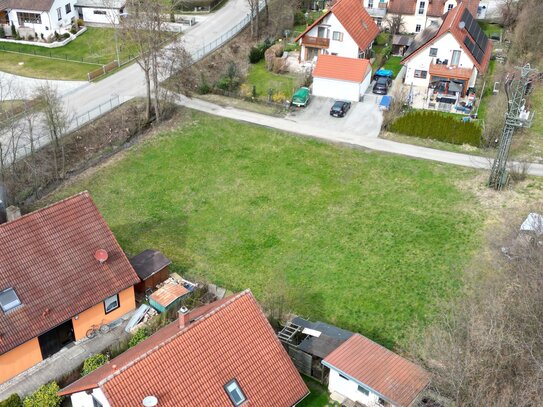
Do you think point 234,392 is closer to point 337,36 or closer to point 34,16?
point 337,36

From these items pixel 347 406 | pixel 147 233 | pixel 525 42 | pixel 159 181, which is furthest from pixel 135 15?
pixel 525 42

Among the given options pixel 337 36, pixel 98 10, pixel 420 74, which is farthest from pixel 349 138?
pixel 98 10

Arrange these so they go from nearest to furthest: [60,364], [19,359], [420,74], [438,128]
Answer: [19,359], [60,364], [438,128], [420,74]

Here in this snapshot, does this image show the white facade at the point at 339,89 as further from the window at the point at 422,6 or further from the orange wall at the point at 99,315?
the orange wall at the point at 99,315

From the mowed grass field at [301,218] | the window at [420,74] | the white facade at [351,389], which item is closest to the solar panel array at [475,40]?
the window at [420,74]

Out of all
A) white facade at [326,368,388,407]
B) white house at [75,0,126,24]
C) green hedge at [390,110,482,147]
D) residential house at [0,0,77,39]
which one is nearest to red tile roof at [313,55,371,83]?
green hedge at [390,110,482,147]

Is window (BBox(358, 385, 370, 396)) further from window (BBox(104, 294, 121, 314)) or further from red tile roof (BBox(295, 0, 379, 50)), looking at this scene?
red tile roof (BBox(295, 0, 379, 50))
